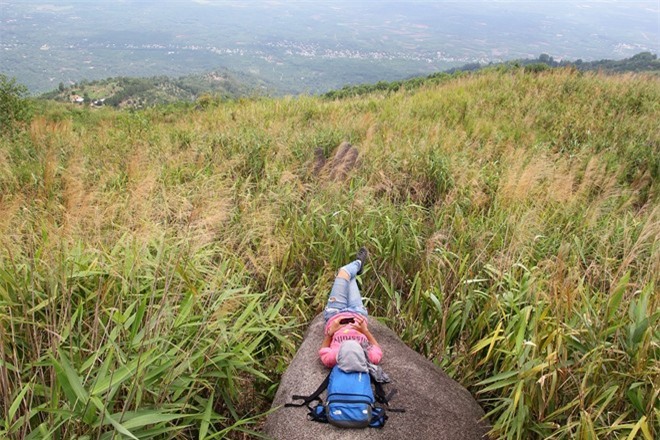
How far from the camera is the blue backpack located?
1.95 metres

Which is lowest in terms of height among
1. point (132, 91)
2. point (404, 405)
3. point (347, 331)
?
point (132, 91)

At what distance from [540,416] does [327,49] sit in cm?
17452

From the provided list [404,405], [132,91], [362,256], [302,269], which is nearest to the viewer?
[404,405]

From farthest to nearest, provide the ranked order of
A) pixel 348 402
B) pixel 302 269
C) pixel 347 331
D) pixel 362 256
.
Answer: pixel 302 269, pixel 362 256, pixel 347 331, pixel 348 402

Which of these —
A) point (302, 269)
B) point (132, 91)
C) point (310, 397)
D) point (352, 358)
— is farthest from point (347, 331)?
point (132, 91)

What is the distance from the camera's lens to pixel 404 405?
2125 millimetres

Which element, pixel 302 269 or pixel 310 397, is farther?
pixel 302 269

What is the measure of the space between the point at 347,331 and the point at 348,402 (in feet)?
1.67

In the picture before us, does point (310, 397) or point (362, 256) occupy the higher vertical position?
point (362, 256)

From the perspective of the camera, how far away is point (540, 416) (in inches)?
77.4

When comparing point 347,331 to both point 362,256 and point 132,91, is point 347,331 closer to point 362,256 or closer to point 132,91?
point 362,256

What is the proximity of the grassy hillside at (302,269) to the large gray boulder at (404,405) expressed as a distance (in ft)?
0.50

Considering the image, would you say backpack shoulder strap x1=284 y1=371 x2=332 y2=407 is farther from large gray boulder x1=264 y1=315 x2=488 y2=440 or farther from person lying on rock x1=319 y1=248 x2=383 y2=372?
person lying on rock x1=319 y1=248 x2=383 y2=372

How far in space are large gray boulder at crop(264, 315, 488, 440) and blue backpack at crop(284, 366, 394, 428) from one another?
0.14 ft
